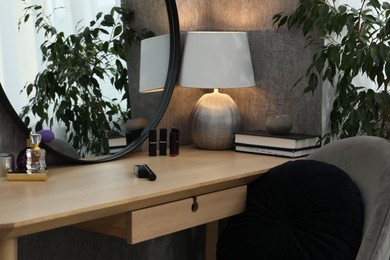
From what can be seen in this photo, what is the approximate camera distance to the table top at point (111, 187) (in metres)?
1.78

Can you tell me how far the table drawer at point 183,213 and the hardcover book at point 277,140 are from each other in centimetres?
36

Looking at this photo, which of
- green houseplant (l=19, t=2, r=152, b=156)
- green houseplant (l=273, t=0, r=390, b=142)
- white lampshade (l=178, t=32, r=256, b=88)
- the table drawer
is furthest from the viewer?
white lampshade (l=178, t=32, r=256, b=88)

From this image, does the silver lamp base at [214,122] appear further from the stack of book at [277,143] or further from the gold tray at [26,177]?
the gold tray at [26,177]

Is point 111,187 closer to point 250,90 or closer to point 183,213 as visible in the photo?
point 183,213

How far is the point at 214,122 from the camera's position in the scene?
283 cm

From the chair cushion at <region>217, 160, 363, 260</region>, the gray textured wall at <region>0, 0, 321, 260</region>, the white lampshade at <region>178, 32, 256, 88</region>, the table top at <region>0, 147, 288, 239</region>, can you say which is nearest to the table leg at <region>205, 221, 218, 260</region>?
the gray textured wall at <region>0, 0, 321, 260</region>

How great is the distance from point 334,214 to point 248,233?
1.00 ft

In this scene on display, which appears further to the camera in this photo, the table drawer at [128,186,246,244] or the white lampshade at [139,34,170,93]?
the white lampshade at [139,34,170,93]

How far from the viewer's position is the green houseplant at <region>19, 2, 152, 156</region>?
90.4 inches

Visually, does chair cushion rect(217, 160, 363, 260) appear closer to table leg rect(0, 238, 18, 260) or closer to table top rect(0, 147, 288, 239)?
table top rect(0, 147, 288, 239)

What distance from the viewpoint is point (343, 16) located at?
8.16ft

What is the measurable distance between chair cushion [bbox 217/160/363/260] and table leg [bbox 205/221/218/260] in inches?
15.5

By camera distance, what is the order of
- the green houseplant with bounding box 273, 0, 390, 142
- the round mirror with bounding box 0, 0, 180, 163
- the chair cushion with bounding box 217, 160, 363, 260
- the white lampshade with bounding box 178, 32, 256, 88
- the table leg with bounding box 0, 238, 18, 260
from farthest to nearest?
the white lampshade with bounding box 178, 32, 256, 88
the round mirror with bounding box 0, 0, 180, 163
the green houseplant with bounding box 273, 0, 390, 142
the chair cushion with bounding box 217, 160, 363, 260
the table leg with bounding box 0, 238, 18, 260

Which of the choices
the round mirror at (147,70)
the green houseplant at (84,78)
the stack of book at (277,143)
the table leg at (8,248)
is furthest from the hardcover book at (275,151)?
the table leg at (8,248)
